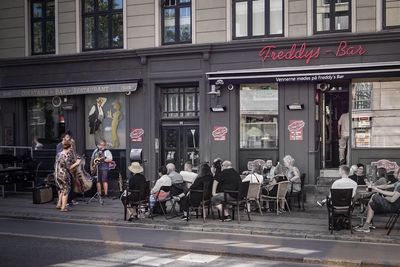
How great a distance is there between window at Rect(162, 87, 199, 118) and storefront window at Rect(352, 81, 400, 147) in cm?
521

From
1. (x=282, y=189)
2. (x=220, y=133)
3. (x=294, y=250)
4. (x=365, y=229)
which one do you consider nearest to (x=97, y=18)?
Answer: (x=220, y=133)

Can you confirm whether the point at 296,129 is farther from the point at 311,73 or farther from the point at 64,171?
the point at 64,171

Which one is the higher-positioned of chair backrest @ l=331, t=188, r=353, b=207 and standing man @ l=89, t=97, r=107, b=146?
standing man @ l=89, t=97, r=107, b=146

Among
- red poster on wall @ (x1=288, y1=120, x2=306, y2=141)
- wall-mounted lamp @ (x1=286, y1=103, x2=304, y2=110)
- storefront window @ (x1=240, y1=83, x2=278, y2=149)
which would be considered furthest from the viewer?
storefront window @ (x1=240, y1=83, x2=278, y2=149)

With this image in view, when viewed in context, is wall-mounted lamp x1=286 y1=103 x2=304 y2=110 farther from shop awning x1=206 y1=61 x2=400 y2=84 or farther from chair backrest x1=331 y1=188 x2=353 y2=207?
chair backrest x1=331 y1=188 x2=353 y2=207

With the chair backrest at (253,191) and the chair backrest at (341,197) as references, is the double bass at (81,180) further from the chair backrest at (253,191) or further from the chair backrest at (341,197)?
the chair backrest at (341,197)

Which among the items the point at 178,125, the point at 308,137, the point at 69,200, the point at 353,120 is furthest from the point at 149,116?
the point at 353,120

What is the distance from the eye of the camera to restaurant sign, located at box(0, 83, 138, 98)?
1764 centimetres

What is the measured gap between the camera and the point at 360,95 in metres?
15.6

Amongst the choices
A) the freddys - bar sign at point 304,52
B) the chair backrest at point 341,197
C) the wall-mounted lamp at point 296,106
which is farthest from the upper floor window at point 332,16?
the chair backrest at point 341,197

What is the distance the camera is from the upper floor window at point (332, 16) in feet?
51.3

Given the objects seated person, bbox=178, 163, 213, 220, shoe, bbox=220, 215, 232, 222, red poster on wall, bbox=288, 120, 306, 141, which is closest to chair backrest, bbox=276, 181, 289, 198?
shoe, bbox=220, 215, 232, 222

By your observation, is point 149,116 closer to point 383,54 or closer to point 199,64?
point 199,64

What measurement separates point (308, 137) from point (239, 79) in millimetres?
2735
